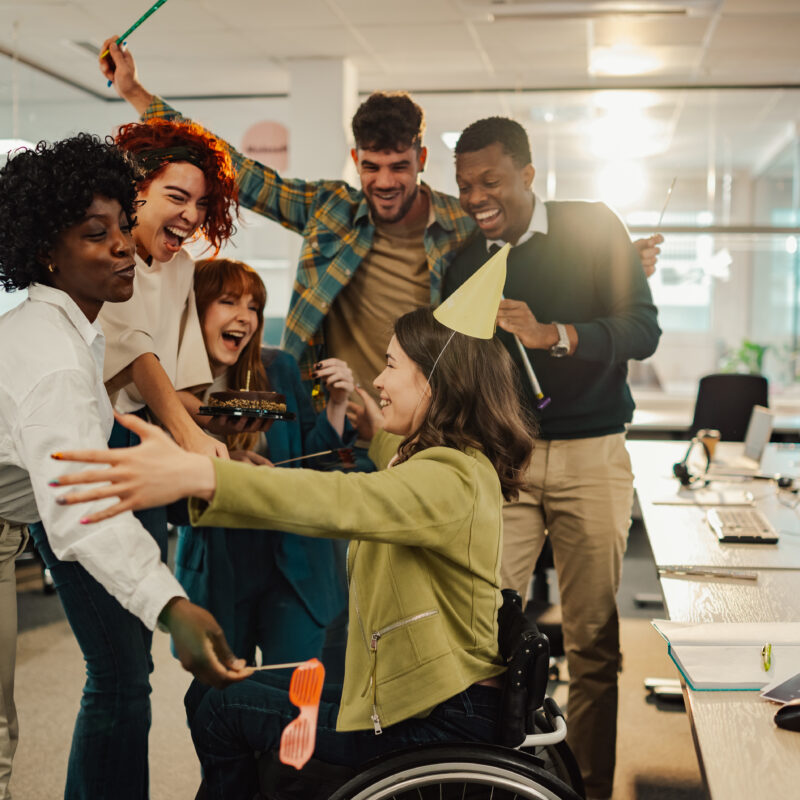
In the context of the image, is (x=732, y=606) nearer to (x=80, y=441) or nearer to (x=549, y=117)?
(x=80, y=441)

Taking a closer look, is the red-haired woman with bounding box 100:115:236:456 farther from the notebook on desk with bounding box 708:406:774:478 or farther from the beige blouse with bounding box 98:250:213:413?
the notebook on desk with bounding box 708:406:774:478

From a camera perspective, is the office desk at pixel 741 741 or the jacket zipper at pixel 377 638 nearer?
the office desk at pixel 741 741

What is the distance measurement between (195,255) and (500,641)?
1.20 metres

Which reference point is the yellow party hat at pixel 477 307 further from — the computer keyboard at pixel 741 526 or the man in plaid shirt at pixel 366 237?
the computer keyboard at pixel 741 526

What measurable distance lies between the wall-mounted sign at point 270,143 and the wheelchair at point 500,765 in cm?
520

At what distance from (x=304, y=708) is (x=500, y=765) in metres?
0.30

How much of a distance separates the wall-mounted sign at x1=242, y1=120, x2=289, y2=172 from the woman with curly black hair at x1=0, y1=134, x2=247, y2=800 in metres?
5.02

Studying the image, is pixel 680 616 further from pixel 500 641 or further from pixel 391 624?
pixel 391 624

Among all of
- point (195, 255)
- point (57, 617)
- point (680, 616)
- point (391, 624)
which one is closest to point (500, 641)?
point (391, 624)

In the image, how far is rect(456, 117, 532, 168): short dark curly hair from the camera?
230cm

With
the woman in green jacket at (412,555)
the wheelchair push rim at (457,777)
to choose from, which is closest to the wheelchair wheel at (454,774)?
the wheelchair push rim at (457,777)

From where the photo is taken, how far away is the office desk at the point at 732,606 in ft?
3.98

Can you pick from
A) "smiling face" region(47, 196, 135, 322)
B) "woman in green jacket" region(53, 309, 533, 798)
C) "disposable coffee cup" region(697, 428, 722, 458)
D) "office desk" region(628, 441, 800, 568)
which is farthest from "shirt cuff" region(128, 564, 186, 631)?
"disposable coffee cup" region(697, 428, 722, 458)

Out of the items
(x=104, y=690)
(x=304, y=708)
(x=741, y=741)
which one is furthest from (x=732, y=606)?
(x=104, y=690)
